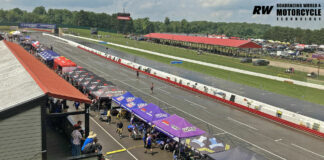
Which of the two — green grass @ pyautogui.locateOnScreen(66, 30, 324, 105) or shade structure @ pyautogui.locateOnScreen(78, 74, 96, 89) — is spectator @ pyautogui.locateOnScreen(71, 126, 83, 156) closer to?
shade structure @ pyautogui.locateOnScreen(78, 74, 96, 89)

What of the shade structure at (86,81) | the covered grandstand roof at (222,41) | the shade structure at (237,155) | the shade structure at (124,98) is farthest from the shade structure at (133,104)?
the covered grandstand roof at (222,41)

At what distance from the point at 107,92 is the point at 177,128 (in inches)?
435

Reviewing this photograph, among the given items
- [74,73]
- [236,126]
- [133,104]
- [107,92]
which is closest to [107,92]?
[107,92]

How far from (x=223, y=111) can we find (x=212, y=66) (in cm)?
3089

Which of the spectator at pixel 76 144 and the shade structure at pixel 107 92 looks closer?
the spectator at pixel 76 144

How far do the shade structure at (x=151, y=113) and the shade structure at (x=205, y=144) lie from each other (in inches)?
147

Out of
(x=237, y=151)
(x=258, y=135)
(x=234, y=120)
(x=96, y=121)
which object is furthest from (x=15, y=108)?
(x=234, y=120)

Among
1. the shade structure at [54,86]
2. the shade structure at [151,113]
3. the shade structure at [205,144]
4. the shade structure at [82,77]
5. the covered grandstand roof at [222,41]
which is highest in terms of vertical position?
the covered grandstand roof at [222,41]

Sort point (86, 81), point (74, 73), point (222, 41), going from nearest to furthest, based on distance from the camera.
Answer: point (86, 81)
point (74, 73)
point (222, 41)

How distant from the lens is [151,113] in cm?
2047

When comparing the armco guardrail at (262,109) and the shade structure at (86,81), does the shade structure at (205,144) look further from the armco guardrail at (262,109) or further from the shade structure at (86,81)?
the shade structure at (86,81)

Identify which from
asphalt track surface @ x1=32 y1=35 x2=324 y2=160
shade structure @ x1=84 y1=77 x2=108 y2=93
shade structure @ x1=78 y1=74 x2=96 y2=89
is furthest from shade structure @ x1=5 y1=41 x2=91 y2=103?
shade structure @ x1=78 y1=74 x2=96 y2=89

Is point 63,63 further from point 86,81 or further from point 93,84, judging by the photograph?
point 93,84

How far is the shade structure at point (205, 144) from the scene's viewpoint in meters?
15.3
